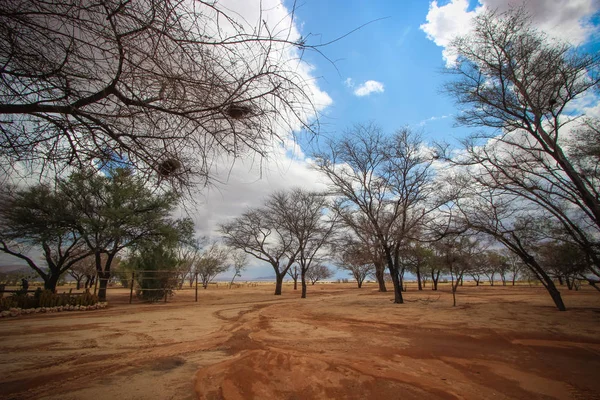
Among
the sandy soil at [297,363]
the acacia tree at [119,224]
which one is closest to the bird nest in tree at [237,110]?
the sandy soil at [297,363]

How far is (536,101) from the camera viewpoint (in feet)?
29.6

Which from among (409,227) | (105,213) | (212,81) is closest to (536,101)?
(409,227)

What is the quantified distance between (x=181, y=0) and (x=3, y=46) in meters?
1.31

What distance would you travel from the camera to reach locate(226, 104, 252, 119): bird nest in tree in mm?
1979

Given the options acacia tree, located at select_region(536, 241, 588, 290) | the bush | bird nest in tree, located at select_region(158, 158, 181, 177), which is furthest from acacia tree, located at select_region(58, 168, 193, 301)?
acacia tree, located at select_region(536, 241, 588, 290)

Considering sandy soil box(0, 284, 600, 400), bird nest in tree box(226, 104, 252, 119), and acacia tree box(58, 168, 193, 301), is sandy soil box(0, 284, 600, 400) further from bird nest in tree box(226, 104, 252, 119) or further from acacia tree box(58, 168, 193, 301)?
acacia tree box(58, 168, 193, 301)

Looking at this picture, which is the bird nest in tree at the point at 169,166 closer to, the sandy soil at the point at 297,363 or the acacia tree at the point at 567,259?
the sandy soil at the point at 297,363

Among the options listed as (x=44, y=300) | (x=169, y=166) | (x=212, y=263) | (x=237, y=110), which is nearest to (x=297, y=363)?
(x=169, y=166)

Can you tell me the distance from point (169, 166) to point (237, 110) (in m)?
0.96

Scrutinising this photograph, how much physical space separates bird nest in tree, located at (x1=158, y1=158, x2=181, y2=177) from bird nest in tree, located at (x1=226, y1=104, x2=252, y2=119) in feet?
2.73

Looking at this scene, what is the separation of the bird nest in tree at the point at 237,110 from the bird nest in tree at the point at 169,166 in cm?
83

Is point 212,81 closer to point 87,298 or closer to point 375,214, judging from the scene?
point 375,214

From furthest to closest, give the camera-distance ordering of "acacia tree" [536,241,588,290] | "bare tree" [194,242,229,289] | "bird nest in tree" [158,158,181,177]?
"bare tree" [194,242,229,289] → "acacia tree" [536,241,588,290] → "bird nest in tree" [158,158,181,177]

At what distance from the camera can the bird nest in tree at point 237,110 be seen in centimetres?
198
